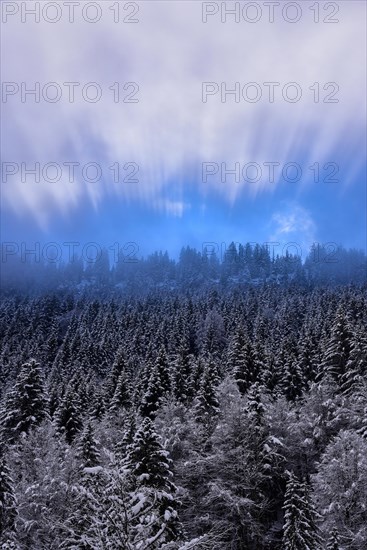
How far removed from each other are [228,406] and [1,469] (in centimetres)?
2101

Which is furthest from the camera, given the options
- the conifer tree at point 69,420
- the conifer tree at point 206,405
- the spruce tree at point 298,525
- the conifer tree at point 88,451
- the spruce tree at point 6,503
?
the conifer tree at point 69,420

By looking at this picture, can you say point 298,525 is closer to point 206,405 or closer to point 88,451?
point 88,451

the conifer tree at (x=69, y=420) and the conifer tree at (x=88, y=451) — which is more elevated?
the conifer tree at (x=69, y=420)

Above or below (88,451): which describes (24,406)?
above

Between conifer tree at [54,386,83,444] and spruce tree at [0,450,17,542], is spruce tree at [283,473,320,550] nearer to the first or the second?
spruce tree at [0,450,17,542]

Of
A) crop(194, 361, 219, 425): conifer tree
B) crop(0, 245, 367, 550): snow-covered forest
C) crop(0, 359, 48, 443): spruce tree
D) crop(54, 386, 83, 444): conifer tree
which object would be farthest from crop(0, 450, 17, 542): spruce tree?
crop(54, 386, 83, 444): conifer tree

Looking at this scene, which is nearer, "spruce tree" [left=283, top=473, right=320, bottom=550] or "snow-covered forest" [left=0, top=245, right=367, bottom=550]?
"snow-covered forest" [left=0, top=245, right=367, bottom=550]

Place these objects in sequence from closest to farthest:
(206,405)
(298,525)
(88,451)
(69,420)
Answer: (298,525) → (88,451) → (206,405) → (69,420)

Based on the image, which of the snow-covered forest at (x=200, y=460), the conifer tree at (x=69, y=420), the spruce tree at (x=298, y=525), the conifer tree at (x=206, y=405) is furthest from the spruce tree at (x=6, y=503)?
the conifer tree at (x=69, y=420)

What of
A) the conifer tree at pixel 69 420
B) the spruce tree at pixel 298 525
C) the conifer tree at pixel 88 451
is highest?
the conifer tree at pixel 69 420

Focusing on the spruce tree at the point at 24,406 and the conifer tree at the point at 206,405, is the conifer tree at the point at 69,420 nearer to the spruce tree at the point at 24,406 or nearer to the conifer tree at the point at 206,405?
the spruce tree at the point at 24,406

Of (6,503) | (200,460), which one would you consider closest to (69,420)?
(200,460)

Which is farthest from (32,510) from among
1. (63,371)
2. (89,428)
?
(63,371)

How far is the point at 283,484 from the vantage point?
36312 millimetres
